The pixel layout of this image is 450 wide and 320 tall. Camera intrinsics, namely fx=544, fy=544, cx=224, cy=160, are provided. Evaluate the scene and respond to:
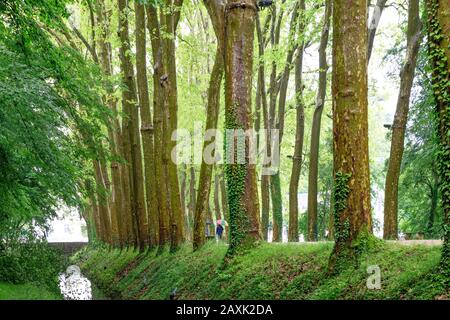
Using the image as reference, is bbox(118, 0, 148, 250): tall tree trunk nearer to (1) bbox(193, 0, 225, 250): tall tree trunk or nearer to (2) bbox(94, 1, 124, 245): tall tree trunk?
(2) bbox(94, 1, 124, 245): tall tree trunk

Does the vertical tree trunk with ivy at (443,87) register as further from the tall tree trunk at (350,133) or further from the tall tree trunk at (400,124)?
the tall tree trunk at (400,124)

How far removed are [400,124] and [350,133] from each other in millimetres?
5600

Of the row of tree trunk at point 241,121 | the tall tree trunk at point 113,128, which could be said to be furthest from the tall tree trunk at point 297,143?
the tall tree trunk at point 113,128

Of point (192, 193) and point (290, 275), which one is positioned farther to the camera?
point (192, 193)

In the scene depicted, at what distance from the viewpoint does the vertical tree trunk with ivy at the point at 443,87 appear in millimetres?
6719

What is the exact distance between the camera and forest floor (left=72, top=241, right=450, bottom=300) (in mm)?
7332

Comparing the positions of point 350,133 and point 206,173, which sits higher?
point 350,133

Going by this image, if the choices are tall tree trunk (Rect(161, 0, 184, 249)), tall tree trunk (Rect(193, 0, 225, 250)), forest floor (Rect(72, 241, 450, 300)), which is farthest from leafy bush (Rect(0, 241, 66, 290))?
tall tree trunk (Rect(193, 0, 225, 250))

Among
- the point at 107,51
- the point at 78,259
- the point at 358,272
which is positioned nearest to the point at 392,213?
the point at 358,272

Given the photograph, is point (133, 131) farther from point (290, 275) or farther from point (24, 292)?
point (290, 275)

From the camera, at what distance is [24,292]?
14.0 metres

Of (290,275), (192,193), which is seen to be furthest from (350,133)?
(192,193)

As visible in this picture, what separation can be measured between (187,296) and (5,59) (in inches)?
271
